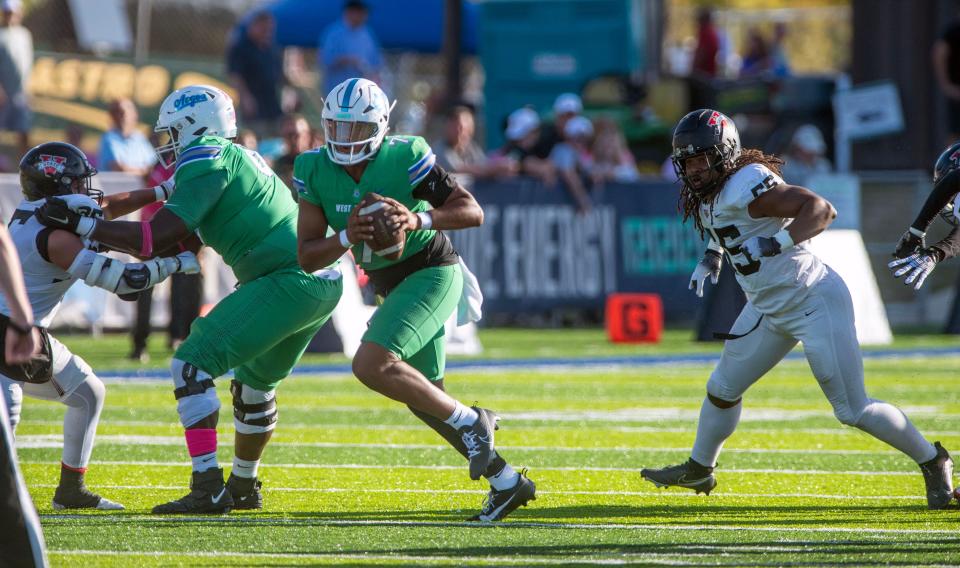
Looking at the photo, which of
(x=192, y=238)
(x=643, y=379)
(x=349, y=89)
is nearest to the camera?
(x=349, y=89)

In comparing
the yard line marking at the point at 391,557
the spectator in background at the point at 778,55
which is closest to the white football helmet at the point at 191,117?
Answer: the yard line marking at the point at 391,557

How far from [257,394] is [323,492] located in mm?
617

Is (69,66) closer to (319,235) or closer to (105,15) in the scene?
(105,15)

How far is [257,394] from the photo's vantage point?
6.74 meters

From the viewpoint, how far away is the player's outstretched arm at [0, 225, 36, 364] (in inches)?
180

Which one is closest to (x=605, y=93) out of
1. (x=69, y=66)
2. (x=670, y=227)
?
(x=670, y=227)

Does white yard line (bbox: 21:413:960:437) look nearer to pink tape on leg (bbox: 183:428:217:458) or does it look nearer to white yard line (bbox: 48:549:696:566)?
pink tape on leg (bbox: 183:428:217:458)

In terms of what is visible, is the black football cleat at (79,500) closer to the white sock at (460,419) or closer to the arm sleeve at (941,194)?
the white sock at (460,419)

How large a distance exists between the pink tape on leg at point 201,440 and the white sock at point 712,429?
2.10 metres

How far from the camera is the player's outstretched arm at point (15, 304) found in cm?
457

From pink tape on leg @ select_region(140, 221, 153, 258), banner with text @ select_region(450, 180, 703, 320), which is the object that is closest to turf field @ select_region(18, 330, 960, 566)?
pink tape on leg @ select_region(140, 221, 153, 258)

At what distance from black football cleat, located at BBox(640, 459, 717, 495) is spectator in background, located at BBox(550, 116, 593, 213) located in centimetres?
940

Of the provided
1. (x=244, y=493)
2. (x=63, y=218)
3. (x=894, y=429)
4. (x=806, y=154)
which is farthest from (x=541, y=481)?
(x=806, y=154)

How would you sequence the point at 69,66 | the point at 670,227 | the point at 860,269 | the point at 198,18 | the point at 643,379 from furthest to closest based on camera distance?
1. the point at 198,18
2. the point at 69,66
3. the point at 670,227
4. the point at 860,269
5. the point at 643,379
